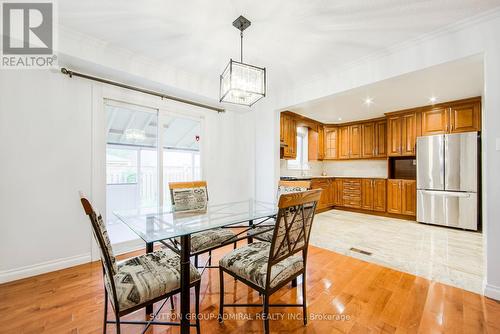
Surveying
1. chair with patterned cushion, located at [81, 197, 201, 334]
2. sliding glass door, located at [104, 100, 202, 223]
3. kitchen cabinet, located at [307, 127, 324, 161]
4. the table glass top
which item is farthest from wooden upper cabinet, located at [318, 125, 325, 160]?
chair with patterned cushion, located at [81, 197, 201, 334]

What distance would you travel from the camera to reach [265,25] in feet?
6.49

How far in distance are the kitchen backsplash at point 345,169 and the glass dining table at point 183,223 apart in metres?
2.92

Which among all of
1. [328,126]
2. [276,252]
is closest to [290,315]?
[276,252]

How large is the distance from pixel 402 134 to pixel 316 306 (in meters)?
4.35

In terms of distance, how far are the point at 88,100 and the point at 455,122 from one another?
5.91m

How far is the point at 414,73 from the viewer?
2242 millimetres

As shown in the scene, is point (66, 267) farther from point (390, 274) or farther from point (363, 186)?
point (363, 186)

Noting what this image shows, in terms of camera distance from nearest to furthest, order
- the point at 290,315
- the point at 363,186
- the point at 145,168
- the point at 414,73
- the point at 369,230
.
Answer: the point at 290,315 → the point at 414,73 → the point at 145,168 → the point at 369,230 → the point at 363,186

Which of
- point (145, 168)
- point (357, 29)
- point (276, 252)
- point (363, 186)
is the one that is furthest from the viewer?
point (363, 186)

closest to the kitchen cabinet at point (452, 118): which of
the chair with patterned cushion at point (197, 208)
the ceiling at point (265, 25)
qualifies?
the ceiling at point (265, 25)

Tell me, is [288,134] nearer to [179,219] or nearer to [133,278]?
[179,219]

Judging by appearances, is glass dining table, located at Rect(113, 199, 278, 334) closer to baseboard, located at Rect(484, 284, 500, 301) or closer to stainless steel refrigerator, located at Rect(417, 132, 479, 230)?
baseboard, located at Rect(484, 284, 500, 301)

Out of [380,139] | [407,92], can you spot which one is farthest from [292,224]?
[380,139]

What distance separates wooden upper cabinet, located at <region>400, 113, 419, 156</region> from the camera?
4.31 meters
